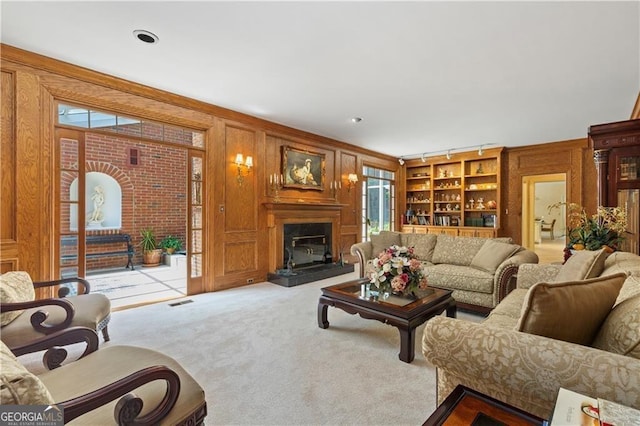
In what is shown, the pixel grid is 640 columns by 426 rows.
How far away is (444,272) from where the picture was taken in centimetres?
368

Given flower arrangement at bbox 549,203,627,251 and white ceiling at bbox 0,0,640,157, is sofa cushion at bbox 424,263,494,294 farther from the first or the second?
white ceiling at bbox 0,0,640,157

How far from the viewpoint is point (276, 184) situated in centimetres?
520

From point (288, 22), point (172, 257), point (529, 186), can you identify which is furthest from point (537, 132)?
point (172, 257)

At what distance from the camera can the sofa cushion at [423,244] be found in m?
4.50

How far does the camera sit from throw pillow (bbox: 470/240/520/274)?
358cm

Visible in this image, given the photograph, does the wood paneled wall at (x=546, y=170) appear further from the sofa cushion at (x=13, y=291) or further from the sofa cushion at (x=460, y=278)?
the sofa cushion at (x=13, y=291)

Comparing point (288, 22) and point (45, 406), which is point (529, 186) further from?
point (45, 406)

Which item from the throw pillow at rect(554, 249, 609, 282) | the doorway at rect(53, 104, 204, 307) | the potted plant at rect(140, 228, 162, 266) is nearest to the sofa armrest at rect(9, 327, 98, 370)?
the doorway at rect(53, 104, 204, 307)

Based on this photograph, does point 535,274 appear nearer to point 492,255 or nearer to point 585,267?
point 585,267

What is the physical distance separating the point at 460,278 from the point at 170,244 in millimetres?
6167

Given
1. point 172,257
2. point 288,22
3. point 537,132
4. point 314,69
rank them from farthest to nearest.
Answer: point 172,257
point 537,132
point 314,69
point 288,22

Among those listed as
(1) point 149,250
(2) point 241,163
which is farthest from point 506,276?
(1) point 149,250

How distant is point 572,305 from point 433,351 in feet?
1.84

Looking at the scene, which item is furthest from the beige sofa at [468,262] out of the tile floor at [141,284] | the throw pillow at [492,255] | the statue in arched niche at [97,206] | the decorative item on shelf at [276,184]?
the statue in arched niche at [97,206]
